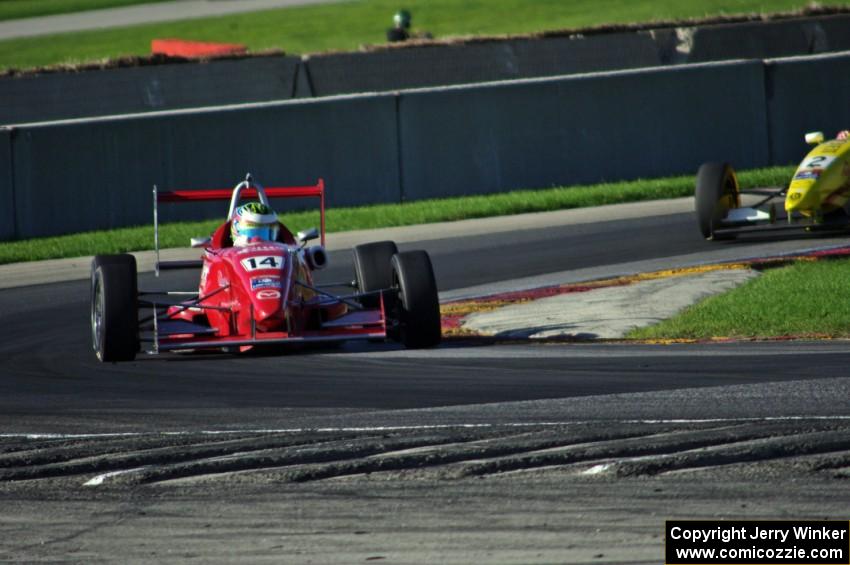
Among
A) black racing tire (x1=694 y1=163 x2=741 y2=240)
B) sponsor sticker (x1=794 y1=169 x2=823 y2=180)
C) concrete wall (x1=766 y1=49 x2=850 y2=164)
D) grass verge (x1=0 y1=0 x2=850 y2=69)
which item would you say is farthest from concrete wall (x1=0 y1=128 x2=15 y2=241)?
grass verge (x1=0 y1=0 x2=850 y2=69)

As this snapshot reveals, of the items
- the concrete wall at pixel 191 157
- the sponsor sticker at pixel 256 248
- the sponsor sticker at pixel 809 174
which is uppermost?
the concrete wall at pixel 191 157

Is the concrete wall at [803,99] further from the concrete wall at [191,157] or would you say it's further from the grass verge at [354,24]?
the grass verge at [354,24]

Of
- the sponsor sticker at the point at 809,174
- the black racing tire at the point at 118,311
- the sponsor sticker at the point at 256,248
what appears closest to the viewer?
the black racing tire at the point at 118,311

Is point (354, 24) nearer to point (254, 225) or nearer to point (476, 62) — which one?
point (476, 62)

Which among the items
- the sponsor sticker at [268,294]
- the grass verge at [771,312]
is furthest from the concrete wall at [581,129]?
the sponsor sticker at [268,294]

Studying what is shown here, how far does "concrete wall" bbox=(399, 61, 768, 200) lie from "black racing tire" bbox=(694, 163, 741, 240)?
554 cm

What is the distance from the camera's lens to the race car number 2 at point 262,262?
41.0 ft

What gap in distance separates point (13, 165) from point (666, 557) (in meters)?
17.3

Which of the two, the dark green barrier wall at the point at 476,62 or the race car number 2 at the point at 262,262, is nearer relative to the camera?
the race car number 2 at the point at 262,262

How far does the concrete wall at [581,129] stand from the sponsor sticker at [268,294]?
11.3 m

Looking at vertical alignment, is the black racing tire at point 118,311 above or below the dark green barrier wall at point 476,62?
below

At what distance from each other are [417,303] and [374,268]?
4.61 feet

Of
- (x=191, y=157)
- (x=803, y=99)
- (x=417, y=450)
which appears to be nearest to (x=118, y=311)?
(x=417, y=450)

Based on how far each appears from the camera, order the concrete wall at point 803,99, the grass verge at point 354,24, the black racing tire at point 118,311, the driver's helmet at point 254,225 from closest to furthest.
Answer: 1. the black racing tire at point 118,311
2. the driver's helmet at point 254,225
3. the concrete wall at point 803,99
4. the grass verge at point 354,24
